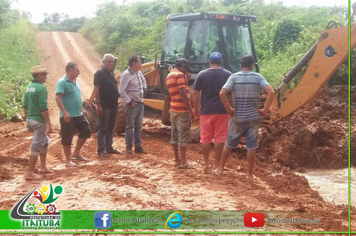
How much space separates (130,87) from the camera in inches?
304

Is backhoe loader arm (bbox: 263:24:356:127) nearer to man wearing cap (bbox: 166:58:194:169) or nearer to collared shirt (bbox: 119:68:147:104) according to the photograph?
man wearing cap (bbox: 166:58:194:169)

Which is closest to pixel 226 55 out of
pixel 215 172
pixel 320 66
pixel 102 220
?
pixel 320 66

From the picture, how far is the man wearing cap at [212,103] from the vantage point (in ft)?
20.5

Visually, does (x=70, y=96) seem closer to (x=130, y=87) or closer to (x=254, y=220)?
(x=130, y=87)

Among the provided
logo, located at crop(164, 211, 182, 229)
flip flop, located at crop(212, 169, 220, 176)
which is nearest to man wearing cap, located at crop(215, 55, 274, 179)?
flip flop, located at crop(212, 169, 220, 176)

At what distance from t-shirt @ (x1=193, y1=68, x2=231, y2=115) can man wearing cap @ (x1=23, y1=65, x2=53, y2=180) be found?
2069 millimetres

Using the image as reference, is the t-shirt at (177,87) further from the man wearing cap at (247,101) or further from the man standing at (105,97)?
the man standing at (105,97)

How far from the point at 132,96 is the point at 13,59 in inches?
609

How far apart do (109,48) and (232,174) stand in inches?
881

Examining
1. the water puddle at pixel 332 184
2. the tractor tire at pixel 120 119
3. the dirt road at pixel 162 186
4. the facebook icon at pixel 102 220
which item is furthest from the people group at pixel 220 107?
the tractor tire at pixel 120 119

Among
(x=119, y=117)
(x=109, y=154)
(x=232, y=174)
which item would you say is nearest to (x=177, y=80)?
(x=232, y=174)

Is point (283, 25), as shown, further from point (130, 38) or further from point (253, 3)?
point (130, 38)

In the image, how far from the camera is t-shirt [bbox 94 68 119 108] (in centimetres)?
749

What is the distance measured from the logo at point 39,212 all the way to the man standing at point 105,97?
2.73 meters
